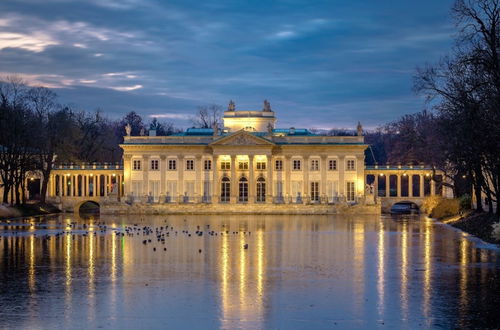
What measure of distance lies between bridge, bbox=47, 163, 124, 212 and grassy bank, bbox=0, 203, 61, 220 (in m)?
2.78

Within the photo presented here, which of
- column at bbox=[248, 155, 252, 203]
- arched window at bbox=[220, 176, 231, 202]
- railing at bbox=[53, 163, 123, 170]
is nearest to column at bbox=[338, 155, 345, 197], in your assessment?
column at bbox=[248, 155, 252, 203]

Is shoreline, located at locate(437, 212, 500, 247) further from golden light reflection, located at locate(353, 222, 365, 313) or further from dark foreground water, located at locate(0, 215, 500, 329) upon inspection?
golden light reflection, located at locate(353, 222, 365, 313)

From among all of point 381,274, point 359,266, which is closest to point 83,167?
point 359,266

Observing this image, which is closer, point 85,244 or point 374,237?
point 85,244

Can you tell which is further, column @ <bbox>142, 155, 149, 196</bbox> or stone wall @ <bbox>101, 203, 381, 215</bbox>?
column @ <bbox>142, 155, 149, 196</bbox>

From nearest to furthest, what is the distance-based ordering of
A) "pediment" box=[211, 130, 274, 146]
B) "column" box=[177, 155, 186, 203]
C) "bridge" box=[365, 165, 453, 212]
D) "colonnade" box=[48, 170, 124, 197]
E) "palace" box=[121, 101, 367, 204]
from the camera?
1. "pediment" box=[211, 130, 274, 146]
2. "palace" box=[121, 101, 367, 204]
3. "column" box=[177, 155, 186, 203]
4. "bridge" box=[365, 165, 453, 212]
5. "colonnade" box=[48, 170, 124, 197]

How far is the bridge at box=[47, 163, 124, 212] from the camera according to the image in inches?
4011

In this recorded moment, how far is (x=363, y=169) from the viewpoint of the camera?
97.8 metres

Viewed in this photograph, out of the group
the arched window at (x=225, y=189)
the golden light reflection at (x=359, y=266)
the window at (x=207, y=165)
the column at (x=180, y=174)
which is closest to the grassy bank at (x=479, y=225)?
the golden light reflection at (x=359, y=266)

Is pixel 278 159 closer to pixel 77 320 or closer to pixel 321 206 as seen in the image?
pixel 321 206

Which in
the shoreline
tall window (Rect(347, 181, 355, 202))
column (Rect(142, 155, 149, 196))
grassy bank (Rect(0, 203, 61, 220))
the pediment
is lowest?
the shoreline

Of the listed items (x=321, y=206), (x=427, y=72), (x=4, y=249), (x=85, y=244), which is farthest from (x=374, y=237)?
(x=321, y=206)

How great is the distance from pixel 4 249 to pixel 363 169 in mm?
60801

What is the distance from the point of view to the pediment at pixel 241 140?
96000 mm
